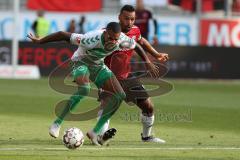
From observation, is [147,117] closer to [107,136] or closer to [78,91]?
[107,136]

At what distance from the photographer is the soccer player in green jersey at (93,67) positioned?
1205 cm

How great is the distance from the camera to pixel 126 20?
1267cm

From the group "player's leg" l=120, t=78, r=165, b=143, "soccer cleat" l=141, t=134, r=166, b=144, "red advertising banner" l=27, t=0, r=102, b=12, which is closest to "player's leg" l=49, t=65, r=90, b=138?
"player's leg" l=120, t=78, r=165, b=143

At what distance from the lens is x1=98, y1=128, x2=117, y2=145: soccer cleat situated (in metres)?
12.0

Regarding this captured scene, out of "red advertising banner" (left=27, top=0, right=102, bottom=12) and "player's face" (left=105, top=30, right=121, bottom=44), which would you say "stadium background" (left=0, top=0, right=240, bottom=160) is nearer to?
"red advertising banner" (left=27, top=0, right=102, bottom=12)

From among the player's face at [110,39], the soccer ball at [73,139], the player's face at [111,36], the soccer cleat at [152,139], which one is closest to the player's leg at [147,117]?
the soccer cleat at [152,139]

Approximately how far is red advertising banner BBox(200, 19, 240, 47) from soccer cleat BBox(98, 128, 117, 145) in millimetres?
24110

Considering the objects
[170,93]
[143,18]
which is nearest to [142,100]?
[170,93]

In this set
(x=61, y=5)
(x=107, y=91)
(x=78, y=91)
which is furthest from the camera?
(x=61, y=5)

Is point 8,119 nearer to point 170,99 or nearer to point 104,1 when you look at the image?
point 170,99

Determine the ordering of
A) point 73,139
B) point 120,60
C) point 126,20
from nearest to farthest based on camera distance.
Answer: point 73,139 → point 126,20 → point 120,60

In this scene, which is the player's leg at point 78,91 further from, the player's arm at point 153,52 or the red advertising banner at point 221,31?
the red advertising banner at point 221,31

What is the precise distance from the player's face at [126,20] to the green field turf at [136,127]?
5.85 feet

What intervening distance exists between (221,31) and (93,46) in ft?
80.0
